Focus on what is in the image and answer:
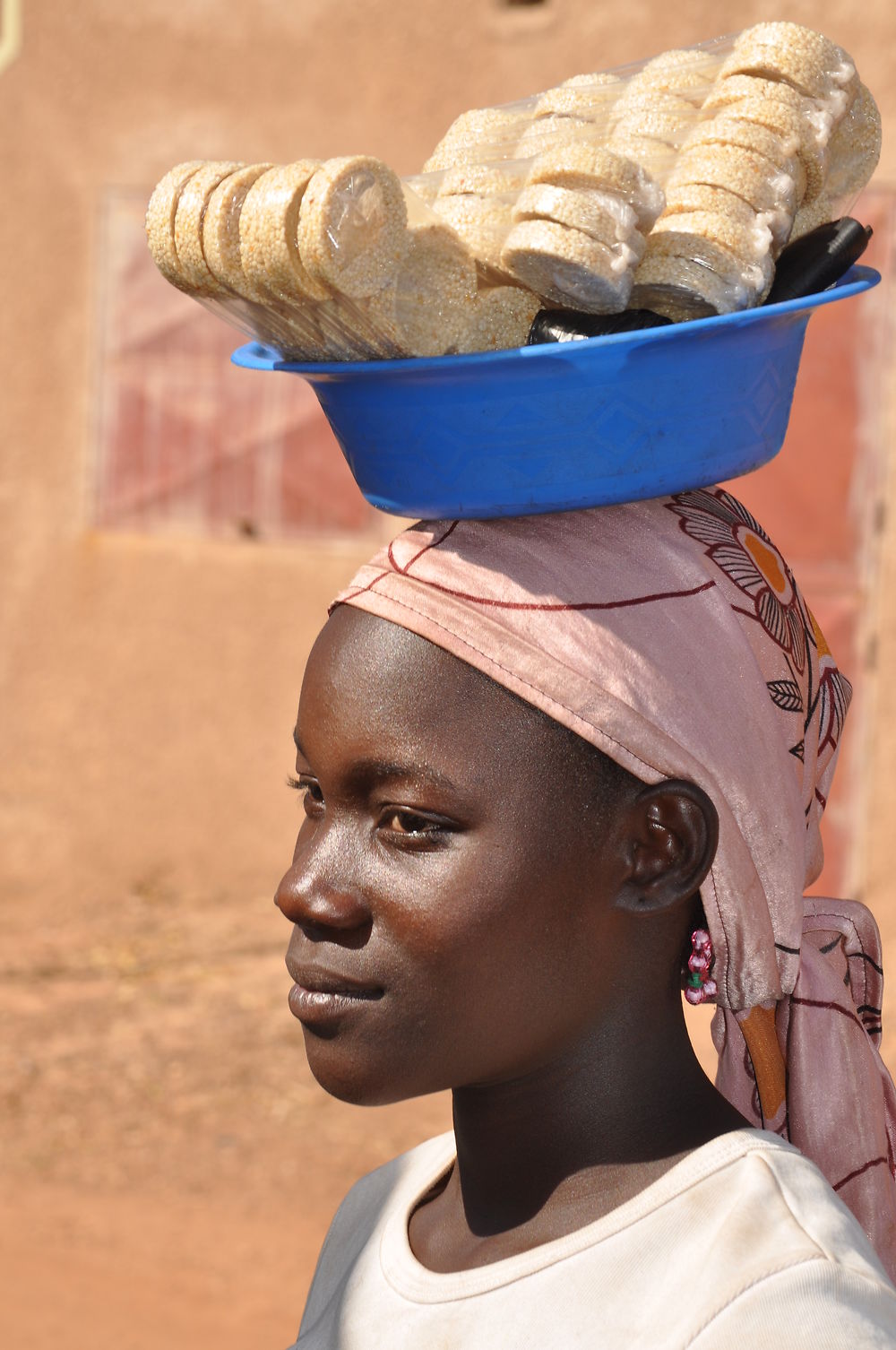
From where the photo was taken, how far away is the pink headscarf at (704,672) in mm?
1597

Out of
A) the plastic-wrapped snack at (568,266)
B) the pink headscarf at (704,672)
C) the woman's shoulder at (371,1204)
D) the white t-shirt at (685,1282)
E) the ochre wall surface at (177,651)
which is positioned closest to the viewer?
the white t-shirt at (685,1282)

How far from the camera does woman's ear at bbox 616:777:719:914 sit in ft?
5.32

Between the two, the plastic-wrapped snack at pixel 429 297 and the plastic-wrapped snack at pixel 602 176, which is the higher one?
the plastic-wrapped snack at pixel 602 176

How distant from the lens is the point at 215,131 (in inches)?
251

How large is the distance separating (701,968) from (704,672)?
1.09 feet

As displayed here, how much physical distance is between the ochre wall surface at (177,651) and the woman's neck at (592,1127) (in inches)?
130

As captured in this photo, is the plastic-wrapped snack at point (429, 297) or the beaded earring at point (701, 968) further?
the beaded earring at point (701, 968)

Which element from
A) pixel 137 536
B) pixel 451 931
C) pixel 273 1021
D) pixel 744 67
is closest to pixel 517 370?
pixel 744 67

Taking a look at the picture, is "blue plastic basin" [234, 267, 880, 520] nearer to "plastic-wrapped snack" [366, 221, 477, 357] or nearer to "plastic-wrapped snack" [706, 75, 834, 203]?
"plastic-wrapped snack" [366, 221, 477, 357]

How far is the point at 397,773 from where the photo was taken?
1614mm

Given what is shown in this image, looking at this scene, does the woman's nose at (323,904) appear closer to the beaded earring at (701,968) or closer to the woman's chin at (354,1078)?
the woman's chin at (354,1078)

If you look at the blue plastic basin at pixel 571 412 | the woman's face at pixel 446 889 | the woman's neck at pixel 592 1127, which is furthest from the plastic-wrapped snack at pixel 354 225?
the woman's neck at pixel 592 1127

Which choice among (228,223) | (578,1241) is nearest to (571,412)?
(228,223)

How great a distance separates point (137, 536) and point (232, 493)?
0.46 meters
